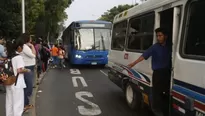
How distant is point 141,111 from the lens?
7590 millimetres

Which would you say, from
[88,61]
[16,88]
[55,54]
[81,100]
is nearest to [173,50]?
[16,88]

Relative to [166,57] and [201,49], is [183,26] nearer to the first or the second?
[201,49]

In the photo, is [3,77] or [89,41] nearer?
[3,77]

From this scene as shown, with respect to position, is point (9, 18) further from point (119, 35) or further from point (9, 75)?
point (9, 75)

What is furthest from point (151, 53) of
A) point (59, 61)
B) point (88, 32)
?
point (59, 61)

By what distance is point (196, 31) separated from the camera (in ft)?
14.2

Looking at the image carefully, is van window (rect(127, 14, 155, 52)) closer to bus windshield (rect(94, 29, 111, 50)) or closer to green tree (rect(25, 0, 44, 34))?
bus windshield (rect(94, 29, 111, 50))

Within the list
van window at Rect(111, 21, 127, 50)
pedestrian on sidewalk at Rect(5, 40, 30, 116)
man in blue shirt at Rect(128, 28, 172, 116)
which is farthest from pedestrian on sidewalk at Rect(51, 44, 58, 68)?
man in blue shirt at Rect(128, 28, 172, 116)

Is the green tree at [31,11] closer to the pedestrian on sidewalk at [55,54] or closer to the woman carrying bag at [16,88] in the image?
the pedestrian on sidewalk at [55,54]

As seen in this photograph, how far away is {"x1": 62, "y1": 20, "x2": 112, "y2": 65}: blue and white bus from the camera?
18.8m

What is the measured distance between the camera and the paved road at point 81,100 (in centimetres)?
756

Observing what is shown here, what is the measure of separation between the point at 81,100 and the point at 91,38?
10.0 metres

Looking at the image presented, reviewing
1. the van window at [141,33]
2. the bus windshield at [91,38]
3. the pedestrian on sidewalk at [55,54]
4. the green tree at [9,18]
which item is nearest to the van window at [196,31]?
the van window at [141,33]

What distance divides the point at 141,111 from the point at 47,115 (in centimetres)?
218
